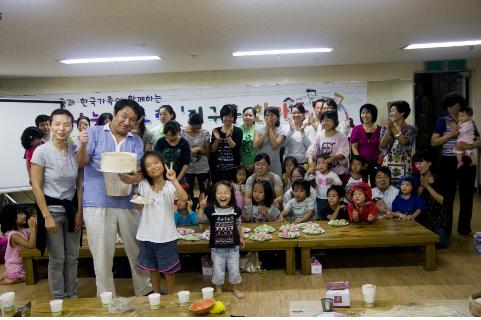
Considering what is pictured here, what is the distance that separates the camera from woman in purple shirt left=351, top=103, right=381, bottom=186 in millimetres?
4219

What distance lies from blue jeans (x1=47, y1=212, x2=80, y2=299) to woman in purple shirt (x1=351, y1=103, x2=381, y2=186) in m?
2.77

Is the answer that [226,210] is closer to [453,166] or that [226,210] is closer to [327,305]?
[327,305]

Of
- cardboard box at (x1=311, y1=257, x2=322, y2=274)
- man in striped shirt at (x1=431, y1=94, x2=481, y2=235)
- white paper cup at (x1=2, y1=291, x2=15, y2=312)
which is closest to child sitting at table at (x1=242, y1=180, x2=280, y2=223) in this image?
cardboard box at (x1=311, y1=257, x2=322, y2=274)

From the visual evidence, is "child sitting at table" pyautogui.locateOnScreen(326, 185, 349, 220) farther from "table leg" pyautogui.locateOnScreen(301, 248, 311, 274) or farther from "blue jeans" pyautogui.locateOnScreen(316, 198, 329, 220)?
"table leg" pyautogui.locateOnScreen(301, 248, 311, 274)

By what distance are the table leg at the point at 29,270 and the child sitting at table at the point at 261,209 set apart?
6.05 feet

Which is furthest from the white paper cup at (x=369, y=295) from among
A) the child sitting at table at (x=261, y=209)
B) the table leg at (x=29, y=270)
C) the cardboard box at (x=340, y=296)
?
the table leg at (x=29, y=270)

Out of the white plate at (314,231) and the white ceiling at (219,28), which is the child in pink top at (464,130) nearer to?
the white ceiling at (219,28)

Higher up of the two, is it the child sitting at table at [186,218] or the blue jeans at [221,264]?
the child sitting at table at [186,218]

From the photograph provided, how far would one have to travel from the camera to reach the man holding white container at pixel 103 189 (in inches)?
100

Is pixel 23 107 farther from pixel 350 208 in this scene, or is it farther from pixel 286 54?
pixel 350 208

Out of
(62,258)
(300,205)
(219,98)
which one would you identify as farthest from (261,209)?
(219,98)

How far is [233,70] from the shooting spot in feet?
21.5

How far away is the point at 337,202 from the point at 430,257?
89cm

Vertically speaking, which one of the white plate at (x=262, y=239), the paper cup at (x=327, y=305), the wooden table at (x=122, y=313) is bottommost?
the wooden table at (x=122, y=313)
